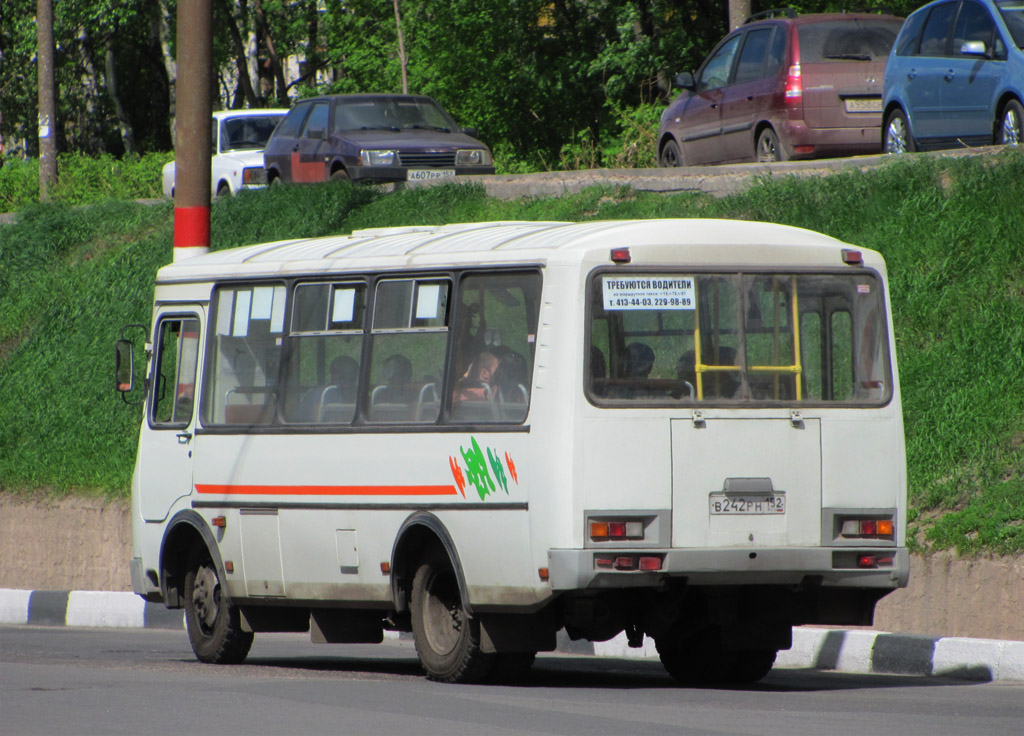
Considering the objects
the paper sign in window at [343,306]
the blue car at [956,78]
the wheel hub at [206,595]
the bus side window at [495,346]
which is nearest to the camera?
the bus side window at [495,346]

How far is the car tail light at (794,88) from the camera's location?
1912 centimetres

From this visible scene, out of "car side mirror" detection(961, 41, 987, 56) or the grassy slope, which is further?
"car side mirror" detection(961, 41, 987, 56)

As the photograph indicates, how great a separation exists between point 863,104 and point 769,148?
1065 millimetres

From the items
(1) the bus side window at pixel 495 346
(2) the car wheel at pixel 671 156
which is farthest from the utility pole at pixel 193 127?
(2) the car wheel at pixel 671 156

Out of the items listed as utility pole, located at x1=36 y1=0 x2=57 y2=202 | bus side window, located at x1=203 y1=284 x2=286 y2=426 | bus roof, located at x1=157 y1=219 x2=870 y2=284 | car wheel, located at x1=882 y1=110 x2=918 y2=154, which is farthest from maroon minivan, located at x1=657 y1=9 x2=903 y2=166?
utility pole, located at x1=36 y1=0 x2=57 y2=202

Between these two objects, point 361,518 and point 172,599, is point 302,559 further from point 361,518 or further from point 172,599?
point 172,599

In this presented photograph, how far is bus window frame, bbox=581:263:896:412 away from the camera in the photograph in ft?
30.4

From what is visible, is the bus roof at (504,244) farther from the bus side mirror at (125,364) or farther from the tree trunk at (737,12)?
the tree trunk at (737,12)

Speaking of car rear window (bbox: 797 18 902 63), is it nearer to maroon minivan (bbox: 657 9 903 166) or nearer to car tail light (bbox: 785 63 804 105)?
maroon minivan (bbox: 657 9 903 166)

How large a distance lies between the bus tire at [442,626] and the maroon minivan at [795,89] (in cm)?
1028

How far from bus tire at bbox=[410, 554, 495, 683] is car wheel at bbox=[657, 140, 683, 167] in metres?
12.6

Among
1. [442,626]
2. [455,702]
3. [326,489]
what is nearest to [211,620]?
[326,489]

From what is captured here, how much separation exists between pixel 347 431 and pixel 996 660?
3.82 m

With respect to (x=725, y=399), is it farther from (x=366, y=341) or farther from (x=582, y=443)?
(x=366, y=341)
